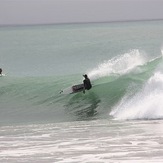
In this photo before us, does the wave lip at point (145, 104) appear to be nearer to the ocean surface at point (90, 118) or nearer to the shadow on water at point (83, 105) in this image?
the ocean surface at point (90, 118)

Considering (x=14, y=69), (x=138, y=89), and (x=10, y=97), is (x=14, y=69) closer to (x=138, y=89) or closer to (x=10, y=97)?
(x=10, y=97)

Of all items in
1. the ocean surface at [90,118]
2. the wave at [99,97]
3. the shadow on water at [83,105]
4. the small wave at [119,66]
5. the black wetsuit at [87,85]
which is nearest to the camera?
the ocean surface at [90,118]

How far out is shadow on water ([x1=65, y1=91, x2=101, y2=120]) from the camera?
2278 centimetres

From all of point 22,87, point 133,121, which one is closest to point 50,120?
point 133,121

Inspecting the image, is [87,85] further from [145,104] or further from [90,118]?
[145,104]

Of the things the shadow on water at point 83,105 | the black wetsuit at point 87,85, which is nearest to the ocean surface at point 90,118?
the shadow on water at point 83,105

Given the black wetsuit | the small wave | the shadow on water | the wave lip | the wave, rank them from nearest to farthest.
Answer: the wave lip → the wave → the shadow on water → the black wetsuit → the small wave

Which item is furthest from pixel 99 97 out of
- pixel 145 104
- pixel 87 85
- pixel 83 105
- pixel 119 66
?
pixel 119 66

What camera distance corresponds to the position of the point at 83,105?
25.2 metres

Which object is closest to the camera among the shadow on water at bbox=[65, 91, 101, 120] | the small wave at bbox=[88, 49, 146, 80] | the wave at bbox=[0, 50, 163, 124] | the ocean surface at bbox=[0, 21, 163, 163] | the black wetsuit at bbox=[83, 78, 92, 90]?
the ocean surface at bbox=[0, 21, 163, 163]

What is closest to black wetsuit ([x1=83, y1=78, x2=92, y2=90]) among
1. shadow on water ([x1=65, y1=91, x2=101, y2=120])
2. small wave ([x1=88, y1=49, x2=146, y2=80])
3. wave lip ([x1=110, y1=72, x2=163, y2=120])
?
shadow on water ([x1=65, y1=91, x2=101, y2=120])

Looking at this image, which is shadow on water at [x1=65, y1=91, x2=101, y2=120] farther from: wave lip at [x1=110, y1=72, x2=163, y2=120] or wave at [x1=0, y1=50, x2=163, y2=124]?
wave lip at [x1=110, y1=72, x2=163, y2=120]

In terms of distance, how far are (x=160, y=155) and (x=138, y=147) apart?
1.24 metres

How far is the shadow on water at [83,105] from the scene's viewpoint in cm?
2278
